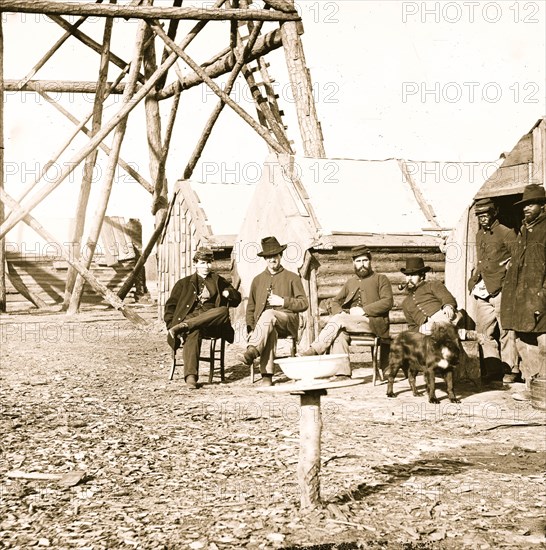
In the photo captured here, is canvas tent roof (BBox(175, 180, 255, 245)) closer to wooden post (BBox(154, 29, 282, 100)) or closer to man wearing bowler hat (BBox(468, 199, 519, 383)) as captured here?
wooden post (BBox(154, 29, 282, 100))

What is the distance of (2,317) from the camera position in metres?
15.5

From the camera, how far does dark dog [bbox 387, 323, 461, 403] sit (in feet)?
24.2

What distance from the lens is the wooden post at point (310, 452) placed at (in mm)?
4203

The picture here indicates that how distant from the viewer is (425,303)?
8.10 metres

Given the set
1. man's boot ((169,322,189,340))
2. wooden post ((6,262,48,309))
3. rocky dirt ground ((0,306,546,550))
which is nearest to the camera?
rocky dirt ground ((0,306,546,550))

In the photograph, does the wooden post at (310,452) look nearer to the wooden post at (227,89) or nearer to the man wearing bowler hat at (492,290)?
the man wearing bowler hat at (492,290)

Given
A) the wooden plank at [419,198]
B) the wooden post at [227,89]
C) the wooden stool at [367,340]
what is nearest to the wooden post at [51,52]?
the wooden post at [227,89]

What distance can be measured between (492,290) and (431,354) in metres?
1.65

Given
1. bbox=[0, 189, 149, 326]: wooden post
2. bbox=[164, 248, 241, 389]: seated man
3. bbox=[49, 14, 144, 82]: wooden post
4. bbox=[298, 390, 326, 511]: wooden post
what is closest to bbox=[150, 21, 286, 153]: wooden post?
bbox=[49, 14, 144, 82]: wooden post

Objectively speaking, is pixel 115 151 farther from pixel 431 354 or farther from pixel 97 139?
pixel 431 354

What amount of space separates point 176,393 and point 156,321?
6.71 meters

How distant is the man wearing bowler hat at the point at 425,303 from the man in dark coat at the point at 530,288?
0.52 m

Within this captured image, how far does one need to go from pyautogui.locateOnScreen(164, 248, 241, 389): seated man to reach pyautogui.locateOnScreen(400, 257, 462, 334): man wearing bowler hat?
6.28ft

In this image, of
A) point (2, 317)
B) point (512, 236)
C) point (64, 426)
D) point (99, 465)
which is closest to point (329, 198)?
point (512, 236)
